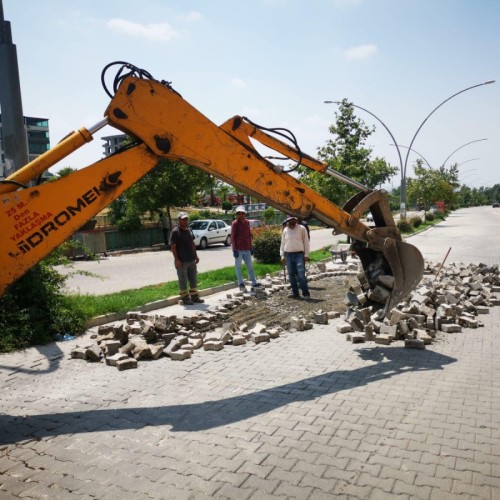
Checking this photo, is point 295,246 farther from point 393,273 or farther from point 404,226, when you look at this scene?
point 404,226

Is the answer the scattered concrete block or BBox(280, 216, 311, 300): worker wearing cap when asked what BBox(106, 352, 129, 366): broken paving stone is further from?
BBox(280, 216, 311, 300): worker wearing cap

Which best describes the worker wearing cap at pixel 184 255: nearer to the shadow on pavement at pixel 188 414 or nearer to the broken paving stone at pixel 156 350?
the broken paving stone at pixel 156 350

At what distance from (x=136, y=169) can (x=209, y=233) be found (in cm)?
2219

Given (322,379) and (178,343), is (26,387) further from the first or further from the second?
(322,379)

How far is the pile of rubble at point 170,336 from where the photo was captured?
6.54 meters

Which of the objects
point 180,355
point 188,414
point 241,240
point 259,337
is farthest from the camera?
A: point 241,240

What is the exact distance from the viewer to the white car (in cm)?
2659

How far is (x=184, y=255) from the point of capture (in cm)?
1020

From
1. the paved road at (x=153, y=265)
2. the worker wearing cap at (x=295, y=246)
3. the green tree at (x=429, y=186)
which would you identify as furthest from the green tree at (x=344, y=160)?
the green tree at (x=429, y=186)

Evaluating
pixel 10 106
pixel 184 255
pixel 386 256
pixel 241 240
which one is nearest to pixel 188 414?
pixel 386 256

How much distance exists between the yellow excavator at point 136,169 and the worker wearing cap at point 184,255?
4.57 metres

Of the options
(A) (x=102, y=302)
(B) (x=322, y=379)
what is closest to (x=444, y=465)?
(B) (x=322, y=379)

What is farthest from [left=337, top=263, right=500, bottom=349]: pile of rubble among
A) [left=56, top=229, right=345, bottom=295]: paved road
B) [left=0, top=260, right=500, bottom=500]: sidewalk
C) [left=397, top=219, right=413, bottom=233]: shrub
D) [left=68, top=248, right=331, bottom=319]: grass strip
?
[left=397, top=219, right=413, bottom=233]: shrub

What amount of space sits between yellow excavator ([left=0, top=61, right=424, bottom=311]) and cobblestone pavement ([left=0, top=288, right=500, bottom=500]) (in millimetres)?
1639
